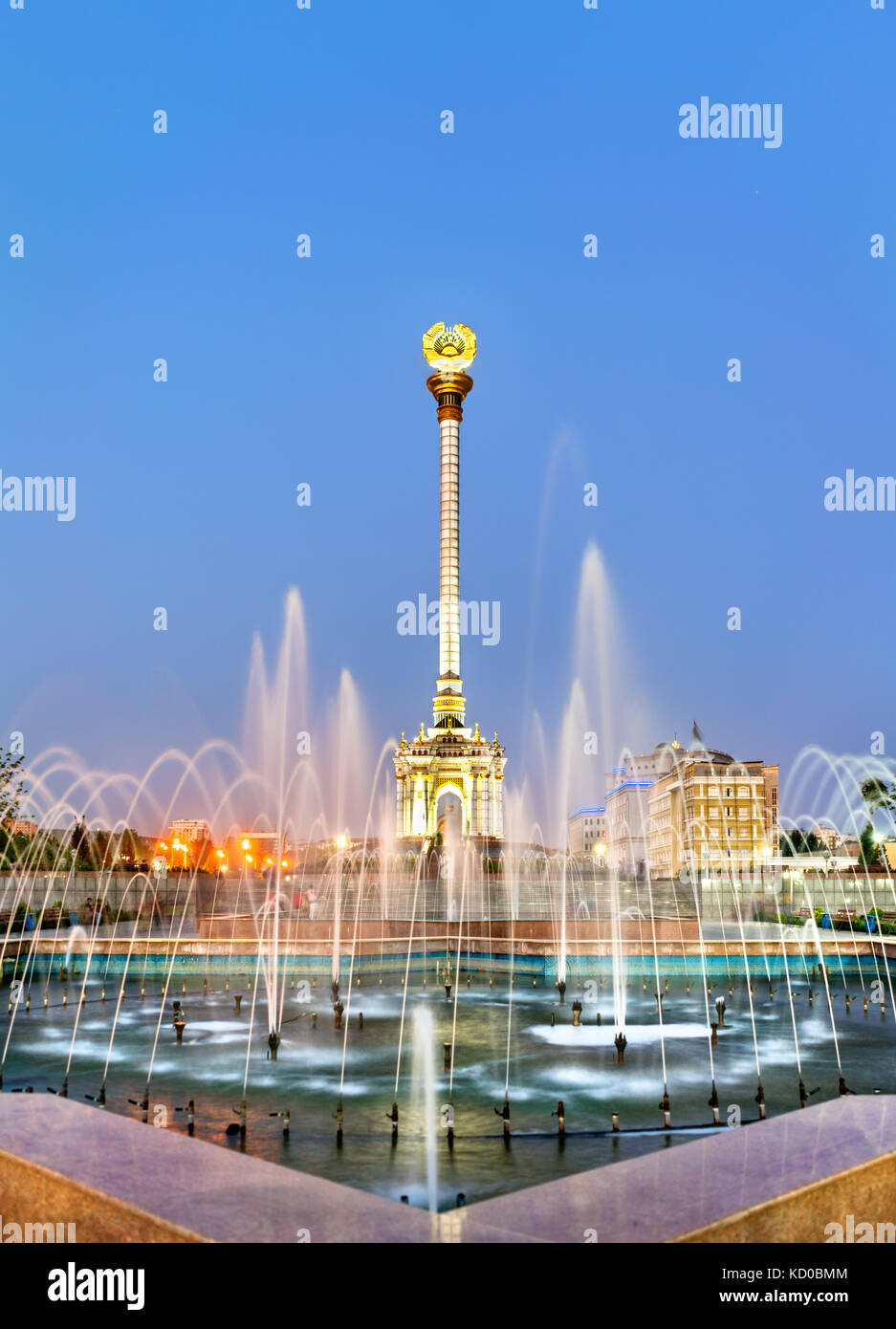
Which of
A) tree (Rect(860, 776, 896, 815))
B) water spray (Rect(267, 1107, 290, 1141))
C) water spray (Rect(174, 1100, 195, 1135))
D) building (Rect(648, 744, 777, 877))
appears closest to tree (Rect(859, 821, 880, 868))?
tree (Rect(860, 776, 896, 815))

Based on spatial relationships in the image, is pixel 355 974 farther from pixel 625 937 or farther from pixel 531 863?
pixel 531 863

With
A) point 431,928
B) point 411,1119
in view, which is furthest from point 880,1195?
point 431,928

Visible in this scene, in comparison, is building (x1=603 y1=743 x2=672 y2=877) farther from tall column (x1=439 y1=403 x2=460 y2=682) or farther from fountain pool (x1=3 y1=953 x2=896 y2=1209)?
fountain pool (x1=3 y1=953 x2=896 y2=1209)

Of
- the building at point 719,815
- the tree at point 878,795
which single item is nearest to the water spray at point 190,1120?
the tree at point 878,795

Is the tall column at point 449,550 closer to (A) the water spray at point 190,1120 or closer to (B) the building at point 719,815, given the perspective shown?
(B) the building at point 719,815

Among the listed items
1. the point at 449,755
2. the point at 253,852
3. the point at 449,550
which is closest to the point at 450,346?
the point at 449,550

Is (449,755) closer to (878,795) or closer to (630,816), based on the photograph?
(878,795)

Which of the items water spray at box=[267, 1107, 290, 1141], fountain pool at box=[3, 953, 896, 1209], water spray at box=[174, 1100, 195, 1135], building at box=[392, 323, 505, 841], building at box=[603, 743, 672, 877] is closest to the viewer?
fountain pool at box=[3, 953, 896, 1209]
